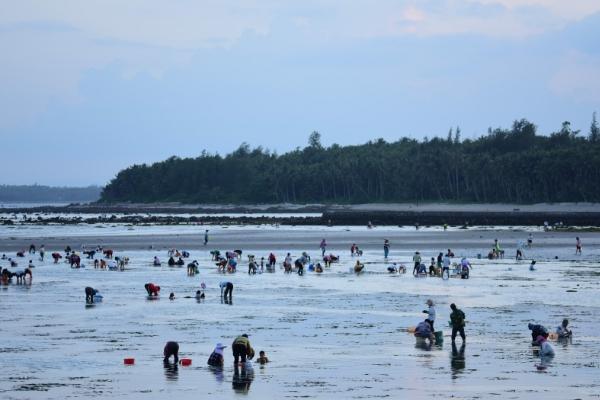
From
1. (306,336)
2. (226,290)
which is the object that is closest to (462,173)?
(226,290)

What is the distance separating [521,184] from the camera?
148m

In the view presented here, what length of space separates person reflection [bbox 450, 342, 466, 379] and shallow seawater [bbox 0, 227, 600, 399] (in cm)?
3

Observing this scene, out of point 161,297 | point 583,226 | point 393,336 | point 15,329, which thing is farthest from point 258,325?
point 583,226

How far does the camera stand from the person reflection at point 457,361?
22750 mm

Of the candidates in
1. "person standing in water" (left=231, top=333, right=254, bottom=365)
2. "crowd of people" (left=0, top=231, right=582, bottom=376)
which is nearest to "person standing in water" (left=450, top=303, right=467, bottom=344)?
"crowd of people" (left=0, top=231, right=582, bottom=376)

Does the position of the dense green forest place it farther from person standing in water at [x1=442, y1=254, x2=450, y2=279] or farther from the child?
the child

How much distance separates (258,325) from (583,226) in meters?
71.4

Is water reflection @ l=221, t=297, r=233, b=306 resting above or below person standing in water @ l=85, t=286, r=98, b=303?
below

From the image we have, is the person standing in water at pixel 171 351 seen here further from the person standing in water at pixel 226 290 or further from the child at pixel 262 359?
the person standing in water at pixel 226 290

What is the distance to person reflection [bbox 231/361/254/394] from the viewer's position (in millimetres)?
21125

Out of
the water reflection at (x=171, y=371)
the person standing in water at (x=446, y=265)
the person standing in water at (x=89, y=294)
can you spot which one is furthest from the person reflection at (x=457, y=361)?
the person standing in water at (x=446, y=265)

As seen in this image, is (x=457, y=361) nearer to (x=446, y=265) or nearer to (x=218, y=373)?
(x=218, y=373)

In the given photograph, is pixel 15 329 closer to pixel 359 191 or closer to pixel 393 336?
pixel 393 336

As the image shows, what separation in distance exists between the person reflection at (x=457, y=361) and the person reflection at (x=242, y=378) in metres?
4.29
